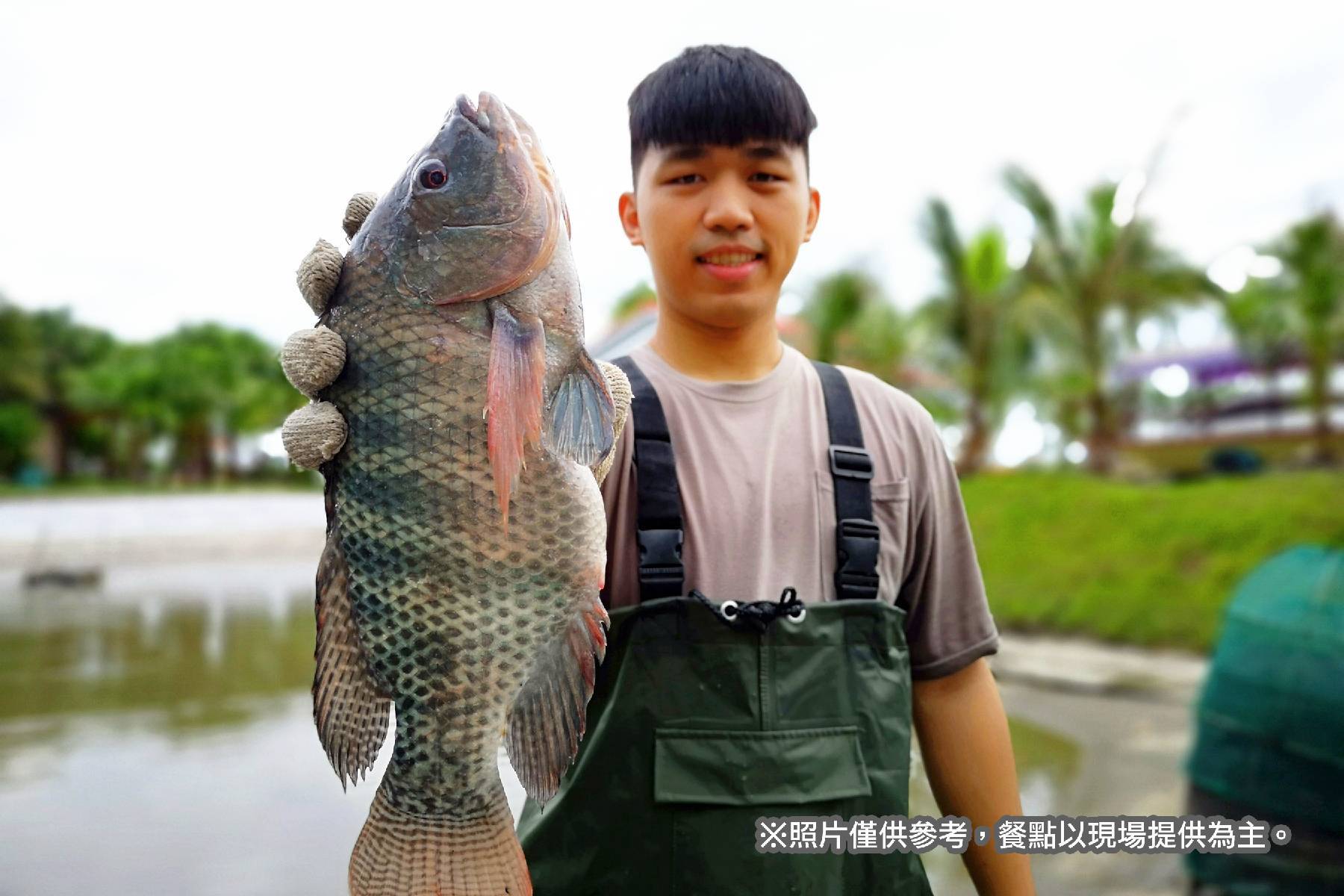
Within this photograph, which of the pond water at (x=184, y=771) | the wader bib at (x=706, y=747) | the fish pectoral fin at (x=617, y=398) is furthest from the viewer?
the pond water at (x=184, y=771)

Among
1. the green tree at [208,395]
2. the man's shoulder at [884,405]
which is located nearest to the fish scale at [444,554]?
the man's shoulder at [884,405]

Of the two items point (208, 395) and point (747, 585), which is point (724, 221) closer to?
point (747, 585)

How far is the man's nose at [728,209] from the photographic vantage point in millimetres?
1364

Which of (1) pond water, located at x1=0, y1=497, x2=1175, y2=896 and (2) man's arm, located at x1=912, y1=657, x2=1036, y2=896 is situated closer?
(2) man's arm, located at x1=912, y1=657, x2=1036, y2=896

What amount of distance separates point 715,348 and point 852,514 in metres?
0.32

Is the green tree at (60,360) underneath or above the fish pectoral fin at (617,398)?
above

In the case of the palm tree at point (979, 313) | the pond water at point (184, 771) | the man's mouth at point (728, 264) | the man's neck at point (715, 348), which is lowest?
the pond water at point (184, 771)

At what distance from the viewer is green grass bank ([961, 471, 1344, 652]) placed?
976 cm

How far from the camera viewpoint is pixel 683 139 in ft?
4.59

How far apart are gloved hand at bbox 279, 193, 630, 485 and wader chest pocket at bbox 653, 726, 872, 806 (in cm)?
42

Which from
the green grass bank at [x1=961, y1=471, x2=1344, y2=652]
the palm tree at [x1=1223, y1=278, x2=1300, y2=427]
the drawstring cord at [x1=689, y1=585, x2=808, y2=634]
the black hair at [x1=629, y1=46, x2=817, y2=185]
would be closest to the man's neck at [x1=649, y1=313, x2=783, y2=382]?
the black hair at [x1=629, y1=46, x2=817, y2=185]

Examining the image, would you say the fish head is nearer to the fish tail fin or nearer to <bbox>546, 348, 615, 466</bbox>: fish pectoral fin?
<bbox>546, 348, 615, 466</bbox>: fish pectoral fin

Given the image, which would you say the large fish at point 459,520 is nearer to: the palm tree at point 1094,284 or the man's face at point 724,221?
the man's face at point 724,221

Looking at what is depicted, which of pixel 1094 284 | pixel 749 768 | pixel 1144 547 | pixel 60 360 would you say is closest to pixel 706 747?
pixel 749 768
